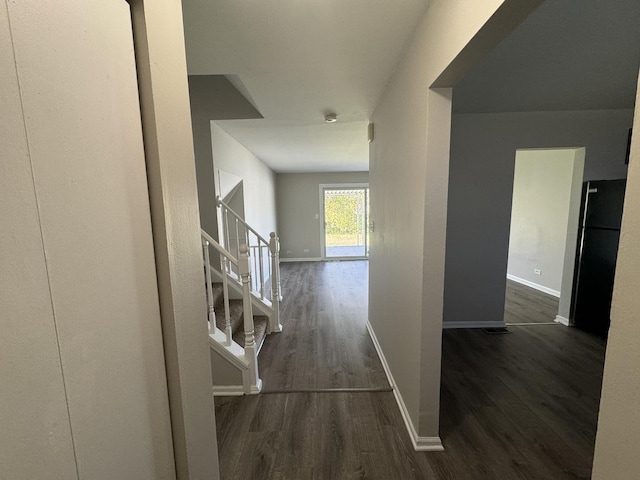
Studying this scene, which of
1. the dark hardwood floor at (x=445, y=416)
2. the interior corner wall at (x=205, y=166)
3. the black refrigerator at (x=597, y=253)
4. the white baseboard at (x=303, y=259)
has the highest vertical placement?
the interior corner wall at (x=205, y=166)

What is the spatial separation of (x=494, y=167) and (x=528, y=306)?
211cm

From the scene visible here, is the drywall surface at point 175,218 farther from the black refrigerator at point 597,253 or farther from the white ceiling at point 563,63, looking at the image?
the black refrigerator at point 597,253

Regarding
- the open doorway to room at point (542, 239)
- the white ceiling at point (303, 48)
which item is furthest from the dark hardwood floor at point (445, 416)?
the white ceiling at point (303, 48)

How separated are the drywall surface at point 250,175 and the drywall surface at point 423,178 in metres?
1.88

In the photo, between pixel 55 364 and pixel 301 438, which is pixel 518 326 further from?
pixel 55 364

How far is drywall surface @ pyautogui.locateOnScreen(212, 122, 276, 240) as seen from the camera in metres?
3.09

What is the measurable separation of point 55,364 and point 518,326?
3.97 m

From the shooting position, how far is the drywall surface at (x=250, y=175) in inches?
121

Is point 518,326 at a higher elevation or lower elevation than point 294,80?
lower

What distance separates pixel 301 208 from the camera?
7.31 meters

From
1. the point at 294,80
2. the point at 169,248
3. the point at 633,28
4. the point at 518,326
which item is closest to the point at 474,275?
the point at 518,326

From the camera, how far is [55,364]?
0.50 metres

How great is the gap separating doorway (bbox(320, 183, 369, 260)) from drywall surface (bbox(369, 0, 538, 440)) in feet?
17.0

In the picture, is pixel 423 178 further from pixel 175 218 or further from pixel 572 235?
pixel 572 235
